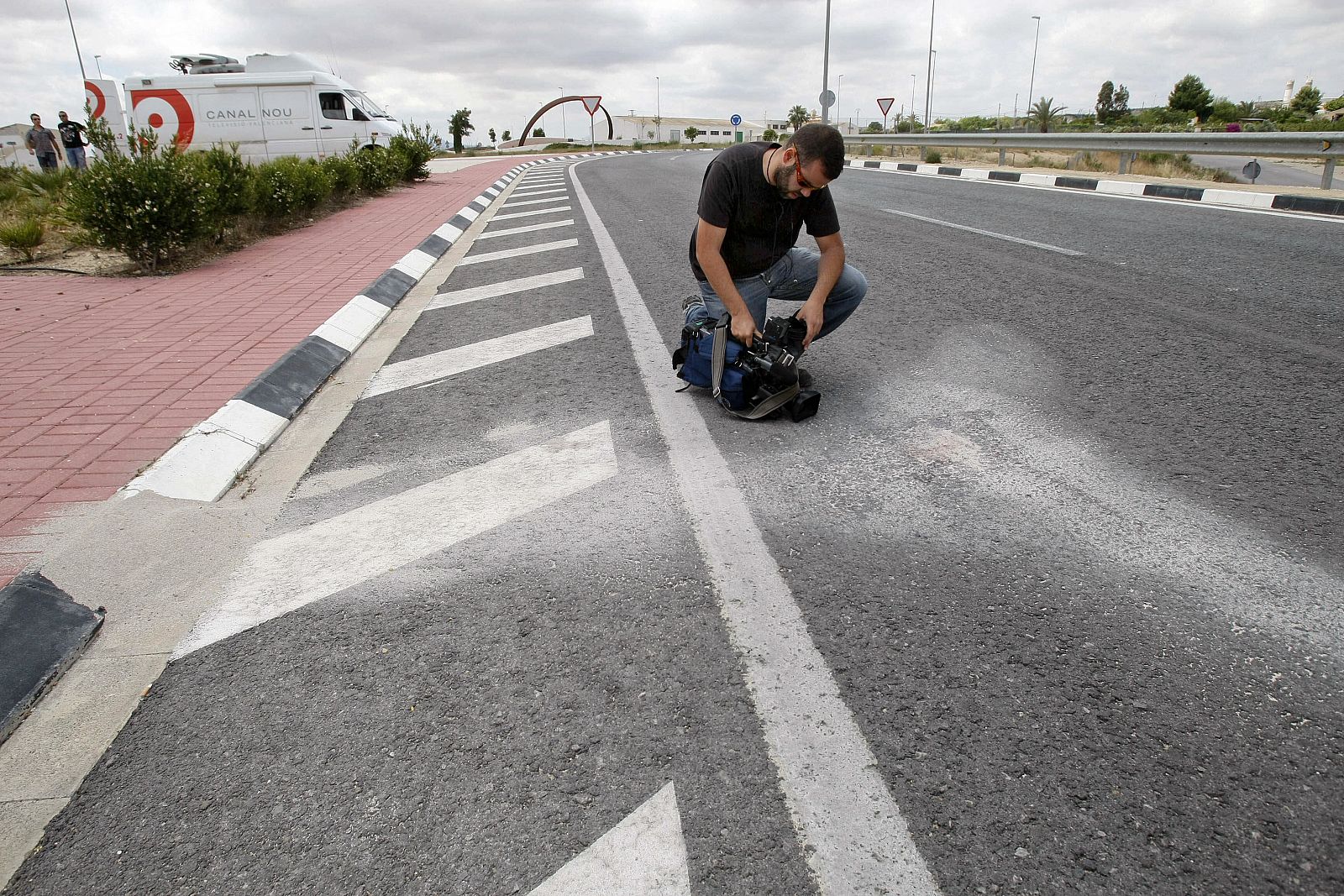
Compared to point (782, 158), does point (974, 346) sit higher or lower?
lower

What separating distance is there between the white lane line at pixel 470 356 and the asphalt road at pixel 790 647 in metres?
0.35

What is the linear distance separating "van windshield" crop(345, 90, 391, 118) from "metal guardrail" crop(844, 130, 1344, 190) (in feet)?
52.0

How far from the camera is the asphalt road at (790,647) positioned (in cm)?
158

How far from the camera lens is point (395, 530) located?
9.29ft

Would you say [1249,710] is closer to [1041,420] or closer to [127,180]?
[1041,420]

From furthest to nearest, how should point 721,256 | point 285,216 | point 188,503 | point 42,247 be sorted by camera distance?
point 285,216 → point 42,247 → point 721,256 → point 188,503

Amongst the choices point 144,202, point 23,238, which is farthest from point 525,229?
point 23,238

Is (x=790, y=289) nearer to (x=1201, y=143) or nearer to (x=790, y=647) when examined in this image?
(x=790, y=647)

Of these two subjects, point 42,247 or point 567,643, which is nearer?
point 567,643

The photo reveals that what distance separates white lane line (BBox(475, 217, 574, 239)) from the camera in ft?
34.0

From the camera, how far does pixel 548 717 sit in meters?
1.91

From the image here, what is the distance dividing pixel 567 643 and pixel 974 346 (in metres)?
3.34

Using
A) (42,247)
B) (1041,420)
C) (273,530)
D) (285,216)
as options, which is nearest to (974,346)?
(1041,420)

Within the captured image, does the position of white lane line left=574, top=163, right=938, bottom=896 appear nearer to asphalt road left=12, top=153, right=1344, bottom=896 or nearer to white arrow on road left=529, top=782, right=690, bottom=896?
asphalt road left=12, top=153, right=1344, bottom=896
